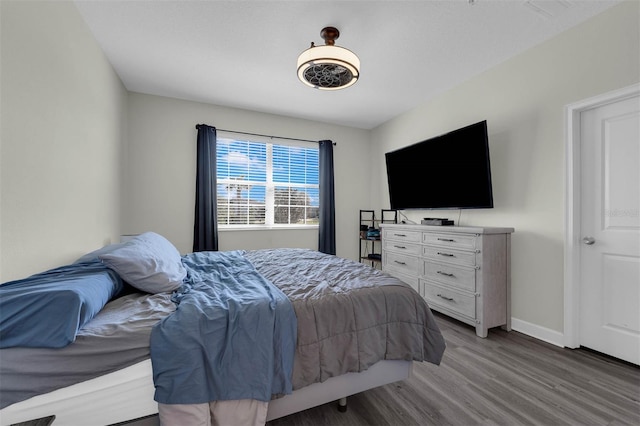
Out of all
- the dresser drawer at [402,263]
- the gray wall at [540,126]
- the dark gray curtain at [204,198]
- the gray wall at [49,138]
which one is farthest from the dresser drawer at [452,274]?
the gray wall at [49,138]

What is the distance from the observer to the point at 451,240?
287 cm

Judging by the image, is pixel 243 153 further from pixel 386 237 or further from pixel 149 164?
pixel 386 237

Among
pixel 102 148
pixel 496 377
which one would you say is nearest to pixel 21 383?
pixel 102 148

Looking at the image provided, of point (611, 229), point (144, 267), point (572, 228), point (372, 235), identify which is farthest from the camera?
point (372, 235)

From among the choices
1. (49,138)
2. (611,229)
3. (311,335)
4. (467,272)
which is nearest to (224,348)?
(311,335)

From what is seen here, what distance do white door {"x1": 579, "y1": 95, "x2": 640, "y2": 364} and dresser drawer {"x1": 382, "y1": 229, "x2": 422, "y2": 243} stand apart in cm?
142

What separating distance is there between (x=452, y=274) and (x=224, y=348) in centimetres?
243

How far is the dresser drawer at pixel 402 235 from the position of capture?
328 cm

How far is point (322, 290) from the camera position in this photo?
154cm

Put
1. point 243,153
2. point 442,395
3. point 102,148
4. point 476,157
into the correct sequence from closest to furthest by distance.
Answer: point 442,395 < point 102,148 < point 476,157 < point 243,153

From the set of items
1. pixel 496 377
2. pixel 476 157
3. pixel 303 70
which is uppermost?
pixel 303 70

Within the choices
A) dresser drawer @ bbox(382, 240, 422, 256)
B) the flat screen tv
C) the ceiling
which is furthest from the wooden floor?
the ceiling

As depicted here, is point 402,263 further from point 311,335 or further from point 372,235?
point 311,335

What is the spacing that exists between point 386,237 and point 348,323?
2506 millimetres
